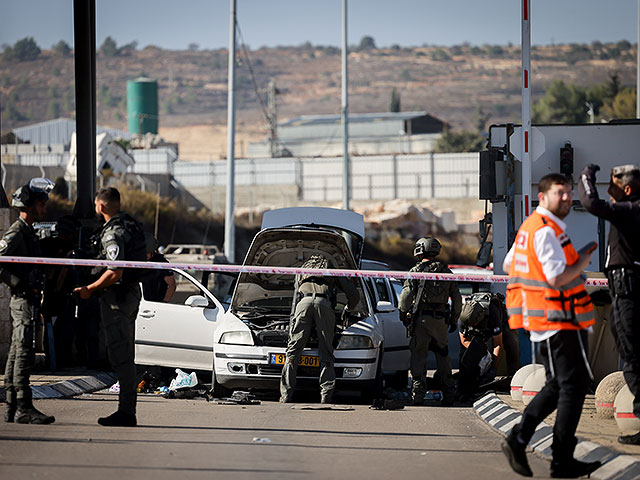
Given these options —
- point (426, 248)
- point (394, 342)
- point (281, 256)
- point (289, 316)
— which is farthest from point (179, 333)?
point (426, 248)

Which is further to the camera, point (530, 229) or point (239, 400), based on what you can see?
point (239, 400)

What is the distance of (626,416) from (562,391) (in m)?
2.08

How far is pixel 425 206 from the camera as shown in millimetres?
80438

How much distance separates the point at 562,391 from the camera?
7.11 m

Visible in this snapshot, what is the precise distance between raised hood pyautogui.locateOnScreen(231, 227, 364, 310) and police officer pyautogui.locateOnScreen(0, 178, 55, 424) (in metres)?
3.77

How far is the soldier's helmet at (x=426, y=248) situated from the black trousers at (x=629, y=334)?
442cm

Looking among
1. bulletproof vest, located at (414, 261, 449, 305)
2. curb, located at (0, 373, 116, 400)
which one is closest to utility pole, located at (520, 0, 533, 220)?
bulletproof vest, located at (414, 261, 449, 305)

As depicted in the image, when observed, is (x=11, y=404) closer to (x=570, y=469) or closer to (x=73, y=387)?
(x=73, y=387)

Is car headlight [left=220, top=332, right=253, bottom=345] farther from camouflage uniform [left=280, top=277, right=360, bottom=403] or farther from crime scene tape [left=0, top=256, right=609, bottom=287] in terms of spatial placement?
crime scene tape [left=0, top=256, right=609, bottom=287]

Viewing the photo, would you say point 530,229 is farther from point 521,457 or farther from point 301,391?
point 301,391

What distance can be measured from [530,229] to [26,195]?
466 cm

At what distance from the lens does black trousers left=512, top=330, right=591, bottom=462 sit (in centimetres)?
709

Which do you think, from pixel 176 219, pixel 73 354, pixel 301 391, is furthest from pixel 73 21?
pixel 176 219

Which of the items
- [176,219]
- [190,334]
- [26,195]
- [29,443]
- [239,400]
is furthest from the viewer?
[176,219]
